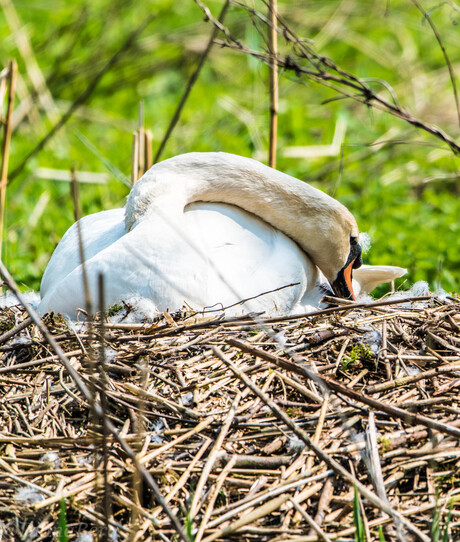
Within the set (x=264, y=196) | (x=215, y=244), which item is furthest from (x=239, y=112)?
(x=215, y=244)

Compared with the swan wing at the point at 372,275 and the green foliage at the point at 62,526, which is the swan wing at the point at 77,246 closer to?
the swan wing at the point at 372,275

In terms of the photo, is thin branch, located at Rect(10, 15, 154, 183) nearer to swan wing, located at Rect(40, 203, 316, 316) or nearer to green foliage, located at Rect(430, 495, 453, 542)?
swan wing, located at Rect(40, 203, 316, 316)

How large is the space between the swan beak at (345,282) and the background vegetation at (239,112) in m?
0.88

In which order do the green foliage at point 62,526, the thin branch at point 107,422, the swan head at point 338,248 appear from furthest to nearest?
the swan head at point 338,248 → the green foliage at point 62,526 → the thin branch at point 107,422

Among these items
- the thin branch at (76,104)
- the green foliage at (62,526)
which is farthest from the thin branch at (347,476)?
the thin branch at (76,104)

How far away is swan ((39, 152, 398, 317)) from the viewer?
10.8 feet

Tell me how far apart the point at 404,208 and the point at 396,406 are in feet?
12.8

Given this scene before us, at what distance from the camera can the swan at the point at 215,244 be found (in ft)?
10.8

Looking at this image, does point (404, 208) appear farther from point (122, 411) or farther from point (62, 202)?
point (122, 411)

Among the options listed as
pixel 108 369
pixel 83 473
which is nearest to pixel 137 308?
pixel 108 369

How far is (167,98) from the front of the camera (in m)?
9.21

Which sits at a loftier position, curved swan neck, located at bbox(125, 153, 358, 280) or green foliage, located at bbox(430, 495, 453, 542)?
curved swan neck, located at bbox(125, 153, 358, 280)

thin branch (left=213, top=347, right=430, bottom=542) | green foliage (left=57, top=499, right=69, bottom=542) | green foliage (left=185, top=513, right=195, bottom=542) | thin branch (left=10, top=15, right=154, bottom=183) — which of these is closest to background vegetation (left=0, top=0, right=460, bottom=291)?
thin branch (left=10, top=15, right=154, bottom=183)

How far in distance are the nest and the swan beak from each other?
898 millimetres
